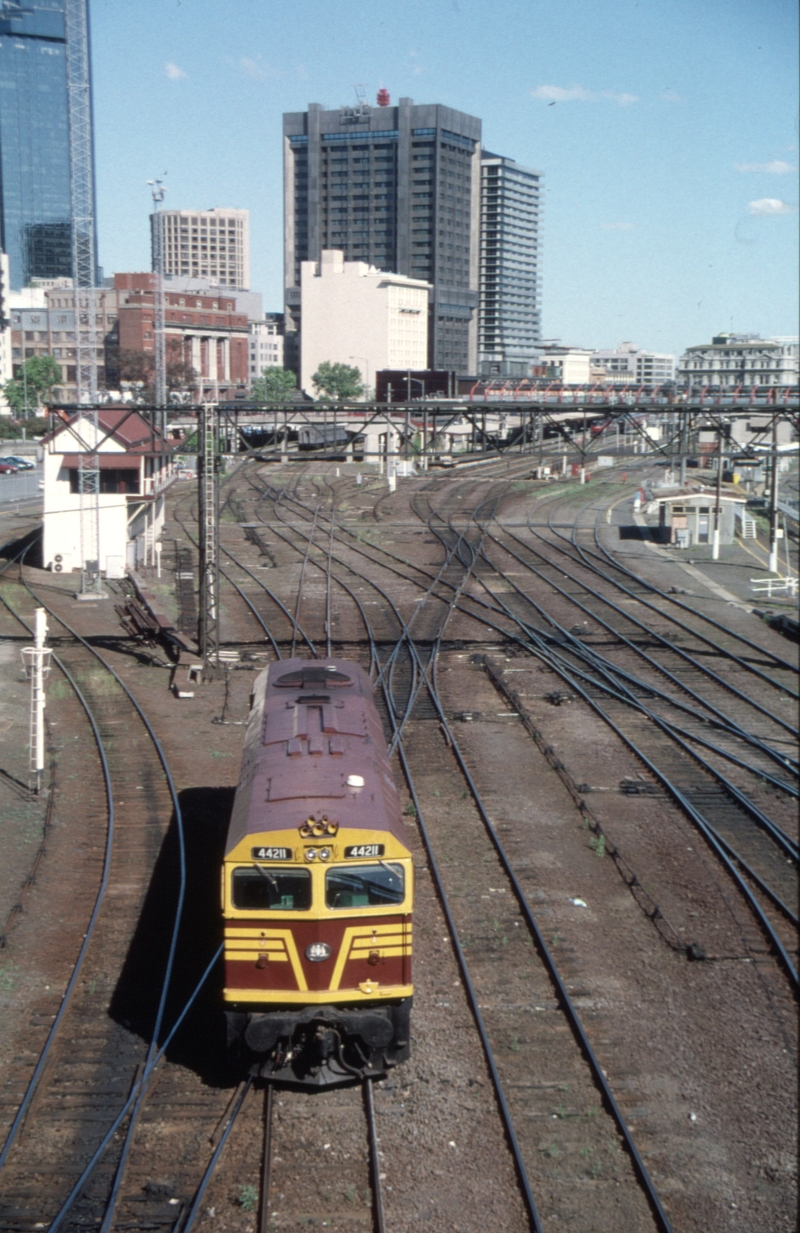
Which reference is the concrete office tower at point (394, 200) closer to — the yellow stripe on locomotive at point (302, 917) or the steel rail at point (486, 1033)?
the steel rail at point (486, 1033)

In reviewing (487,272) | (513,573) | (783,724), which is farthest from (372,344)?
(783,724)

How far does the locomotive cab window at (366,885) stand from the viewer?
795cm

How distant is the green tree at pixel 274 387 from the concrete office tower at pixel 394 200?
33.1 metres

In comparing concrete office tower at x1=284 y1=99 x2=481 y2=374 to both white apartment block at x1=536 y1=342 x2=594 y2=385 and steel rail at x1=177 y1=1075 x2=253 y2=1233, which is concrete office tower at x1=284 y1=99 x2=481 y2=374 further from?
steel rail at x1=177 y1=1075 x2=253 y2=1233

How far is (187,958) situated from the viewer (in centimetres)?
1037

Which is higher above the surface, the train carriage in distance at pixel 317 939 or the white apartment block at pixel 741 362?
the white apartment block at pixel 741 362

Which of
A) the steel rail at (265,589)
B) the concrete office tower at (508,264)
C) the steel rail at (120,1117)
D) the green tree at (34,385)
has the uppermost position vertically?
the concrete office tower at (508,264)

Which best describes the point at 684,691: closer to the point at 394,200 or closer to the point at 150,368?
the point at 150,368

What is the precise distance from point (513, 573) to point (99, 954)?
22.9 meters

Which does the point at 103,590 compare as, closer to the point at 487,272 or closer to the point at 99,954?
the point at 99,954

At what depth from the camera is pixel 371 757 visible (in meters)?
9.24

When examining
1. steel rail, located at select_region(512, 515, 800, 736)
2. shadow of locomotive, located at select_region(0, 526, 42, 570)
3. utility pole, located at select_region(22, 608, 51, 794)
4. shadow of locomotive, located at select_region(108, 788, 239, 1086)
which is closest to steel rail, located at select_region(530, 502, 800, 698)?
steel rail, located at select_region(512, 515, 800, 736)

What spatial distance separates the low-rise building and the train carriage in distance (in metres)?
23.1

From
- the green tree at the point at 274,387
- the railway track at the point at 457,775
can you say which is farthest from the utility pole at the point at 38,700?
the green tree at the point at 274,387
